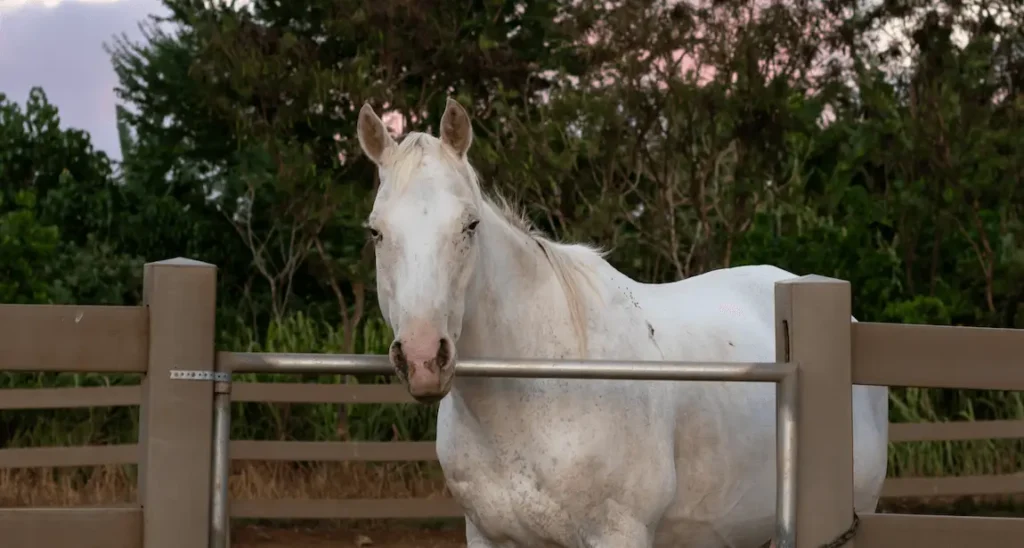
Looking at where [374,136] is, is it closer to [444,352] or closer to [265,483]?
[444,352]

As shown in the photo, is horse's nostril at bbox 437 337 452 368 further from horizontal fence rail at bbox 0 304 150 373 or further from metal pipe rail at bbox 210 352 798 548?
horizontal fence rail at bbox 0 304 150 373

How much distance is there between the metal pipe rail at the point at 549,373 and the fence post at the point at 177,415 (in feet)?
0.13

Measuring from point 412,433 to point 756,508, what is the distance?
18.5 feet

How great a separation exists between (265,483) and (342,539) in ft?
2.97

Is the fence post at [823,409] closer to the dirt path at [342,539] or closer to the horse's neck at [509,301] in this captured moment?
the horse's neck at [509,301]

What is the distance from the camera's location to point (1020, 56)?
1164 centimetres

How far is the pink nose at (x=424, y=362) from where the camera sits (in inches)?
106

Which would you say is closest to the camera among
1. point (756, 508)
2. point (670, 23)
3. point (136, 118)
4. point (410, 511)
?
point (756, 508)

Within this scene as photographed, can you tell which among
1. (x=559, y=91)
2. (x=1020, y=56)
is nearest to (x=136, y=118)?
(x=559, y=91)

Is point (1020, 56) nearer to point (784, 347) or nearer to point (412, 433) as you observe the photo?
point (412, 433)

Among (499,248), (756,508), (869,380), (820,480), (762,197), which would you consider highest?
(762,197)

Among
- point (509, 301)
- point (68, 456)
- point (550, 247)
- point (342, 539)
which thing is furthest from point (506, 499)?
point (68, 456)

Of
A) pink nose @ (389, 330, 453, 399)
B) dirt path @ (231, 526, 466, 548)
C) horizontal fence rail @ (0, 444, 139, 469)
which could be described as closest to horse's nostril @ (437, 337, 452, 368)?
pink nose @ (389, 330, 453, 399)

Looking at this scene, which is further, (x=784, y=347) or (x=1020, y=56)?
(x=1020, y=56)
